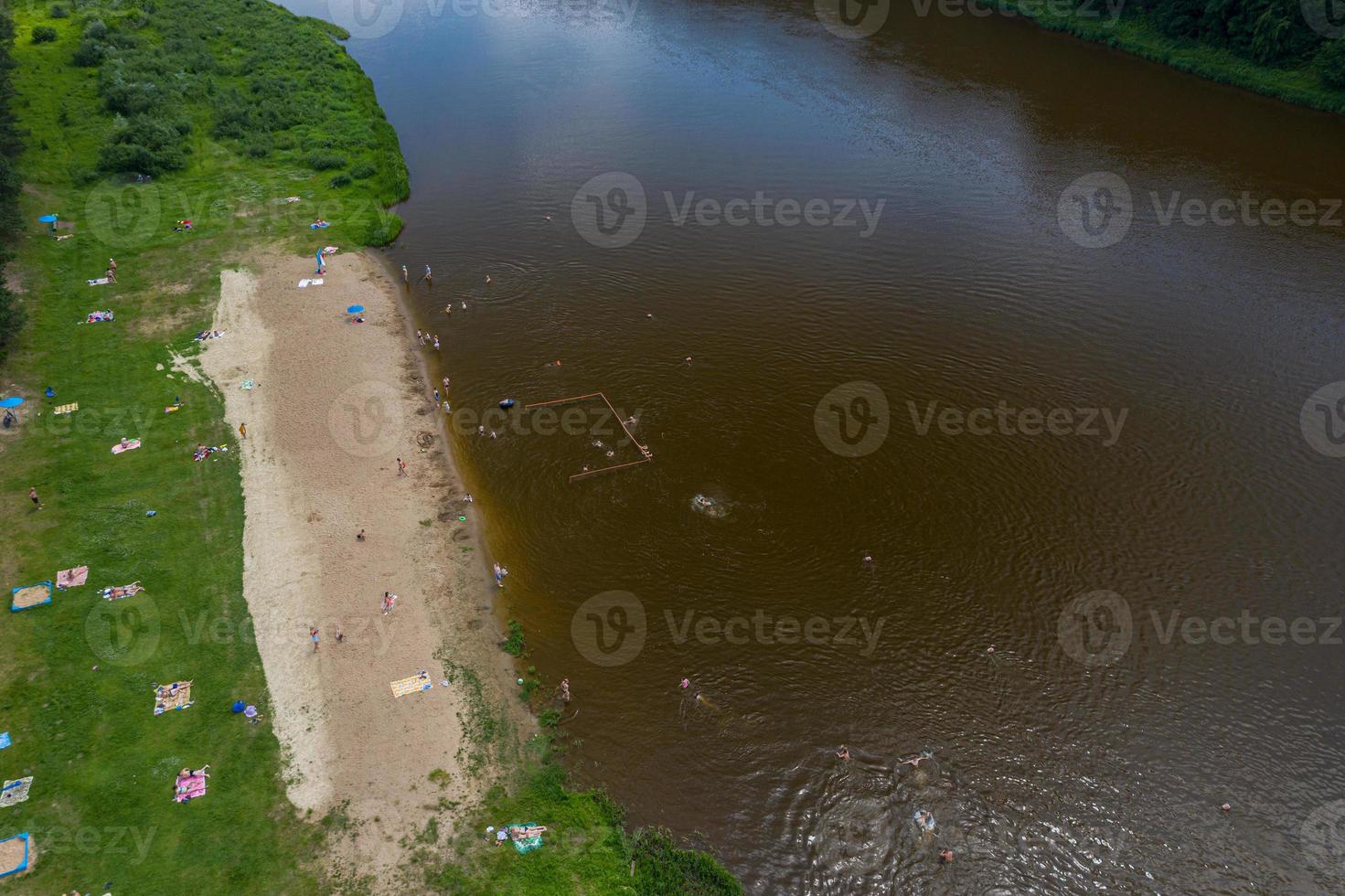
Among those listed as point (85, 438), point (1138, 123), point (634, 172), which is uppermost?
point (1138, 123)

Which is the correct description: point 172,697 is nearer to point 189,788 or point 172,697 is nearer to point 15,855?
point 189,788

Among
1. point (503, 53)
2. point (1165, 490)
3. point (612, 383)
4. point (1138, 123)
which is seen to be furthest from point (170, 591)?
point (1138, 123)

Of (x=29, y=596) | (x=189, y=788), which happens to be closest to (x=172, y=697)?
(x=189, y=788)

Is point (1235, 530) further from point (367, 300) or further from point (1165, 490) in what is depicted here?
point (367, 300)

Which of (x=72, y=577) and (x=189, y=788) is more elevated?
(x=189, y=788)

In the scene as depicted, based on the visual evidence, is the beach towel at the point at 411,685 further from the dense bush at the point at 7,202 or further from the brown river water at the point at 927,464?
the dense bush at the point at 7,202

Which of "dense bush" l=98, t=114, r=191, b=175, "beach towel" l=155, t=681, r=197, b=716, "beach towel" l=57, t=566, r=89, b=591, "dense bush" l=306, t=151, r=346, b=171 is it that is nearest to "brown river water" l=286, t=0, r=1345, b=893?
"dense bush" l=306, t=151, r=346, b=171

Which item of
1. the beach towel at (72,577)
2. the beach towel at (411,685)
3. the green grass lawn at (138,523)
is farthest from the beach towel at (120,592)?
the beach towel at (411,685)
